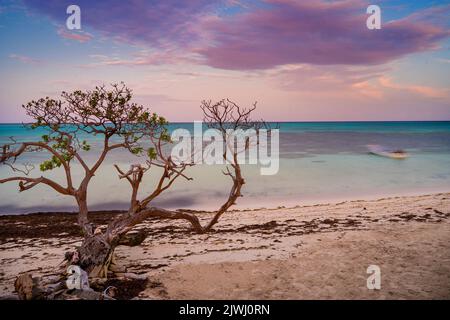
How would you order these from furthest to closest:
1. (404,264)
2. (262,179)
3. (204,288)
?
1. (262,179)
2. (404,264)
3. (204,288)

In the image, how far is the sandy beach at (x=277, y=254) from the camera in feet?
25.1

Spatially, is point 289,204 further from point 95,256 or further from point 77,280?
point 77,280

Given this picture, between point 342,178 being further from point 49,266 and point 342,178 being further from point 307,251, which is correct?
point 49,266

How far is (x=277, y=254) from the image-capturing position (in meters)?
9.94

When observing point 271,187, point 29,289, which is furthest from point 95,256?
point 271,187

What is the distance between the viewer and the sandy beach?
302 inches

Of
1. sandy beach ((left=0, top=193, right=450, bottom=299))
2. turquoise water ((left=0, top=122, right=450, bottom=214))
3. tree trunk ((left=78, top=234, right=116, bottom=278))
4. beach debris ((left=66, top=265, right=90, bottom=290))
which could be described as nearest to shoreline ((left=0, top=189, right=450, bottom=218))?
turquoise water ((left=0, top=122, right=450, bottom=214))

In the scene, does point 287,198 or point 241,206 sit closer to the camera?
point 241,206

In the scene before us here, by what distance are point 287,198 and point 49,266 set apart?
562 inches

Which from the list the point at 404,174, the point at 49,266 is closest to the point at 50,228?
the point at 49,266

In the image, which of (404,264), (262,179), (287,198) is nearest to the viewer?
(404,264)

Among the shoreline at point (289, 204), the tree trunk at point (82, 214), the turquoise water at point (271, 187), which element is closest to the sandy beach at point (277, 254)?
the tree trunk at point (82, 214)

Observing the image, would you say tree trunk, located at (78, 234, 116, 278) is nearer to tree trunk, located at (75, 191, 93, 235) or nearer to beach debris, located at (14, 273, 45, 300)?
tree trunk, located at (75, 191, 93, 235)
